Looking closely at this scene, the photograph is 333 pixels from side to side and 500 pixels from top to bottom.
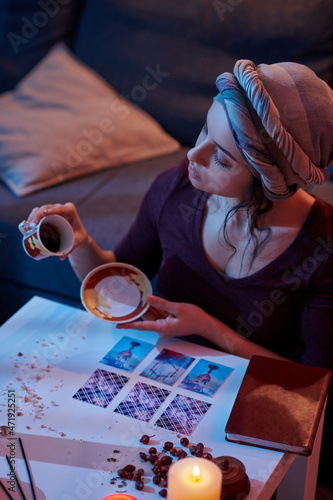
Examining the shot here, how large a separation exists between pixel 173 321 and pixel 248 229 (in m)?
0.29

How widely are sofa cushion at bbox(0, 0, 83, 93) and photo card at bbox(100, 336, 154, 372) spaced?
5.71 ft

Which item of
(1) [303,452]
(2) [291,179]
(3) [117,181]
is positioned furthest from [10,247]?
(1) [303,452]

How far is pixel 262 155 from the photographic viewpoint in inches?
49.3

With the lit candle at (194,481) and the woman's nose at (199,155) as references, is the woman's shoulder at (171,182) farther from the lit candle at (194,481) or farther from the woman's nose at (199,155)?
the lit candle at (194,481)

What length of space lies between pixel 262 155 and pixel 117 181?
131 centimetres

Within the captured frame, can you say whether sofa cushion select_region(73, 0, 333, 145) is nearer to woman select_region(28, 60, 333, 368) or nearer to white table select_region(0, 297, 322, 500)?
woman select_region(28, 60, 333, 368)

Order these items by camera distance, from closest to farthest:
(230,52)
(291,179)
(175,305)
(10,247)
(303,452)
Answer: (303,452), (291,179), (175,305), (10,247), (230,52)

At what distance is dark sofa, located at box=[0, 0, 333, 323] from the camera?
7.55 feet

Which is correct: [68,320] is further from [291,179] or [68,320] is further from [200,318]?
[291,179]

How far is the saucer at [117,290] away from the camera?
1.52 metres

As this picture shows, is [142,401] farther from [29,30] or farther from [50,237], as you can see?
[29,30]

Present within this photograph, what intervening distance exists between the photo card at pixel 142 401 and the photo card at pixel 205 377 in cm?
6

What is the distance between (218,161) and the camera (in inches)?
53.2

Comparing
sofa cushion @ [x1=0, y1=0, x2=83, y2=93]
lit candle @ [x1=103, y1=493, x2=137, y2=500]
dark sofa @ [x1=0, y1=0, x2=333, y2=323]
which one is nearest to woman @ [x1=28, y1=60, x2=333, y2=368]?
lit candle @ [x1=103, y1=493, x2=137, y2=500]
